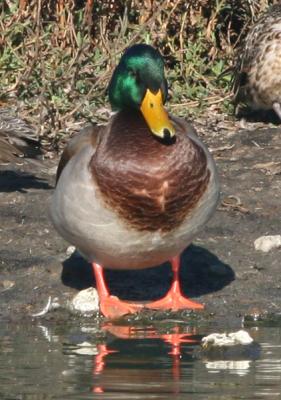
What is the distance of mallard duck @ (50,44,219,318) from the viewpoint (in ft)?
23.3

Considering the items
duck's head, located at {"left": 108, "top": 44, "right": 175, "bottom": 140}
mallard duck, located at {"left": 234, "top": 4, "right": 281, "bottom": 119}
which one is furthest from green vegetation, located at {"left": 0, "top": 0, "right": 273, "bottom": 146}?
duck's head, located at {"left": 108, "top": 44, "right": 175, "bottom": 140}

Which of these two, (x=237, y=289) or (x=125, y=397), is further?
(x=237, y=289)

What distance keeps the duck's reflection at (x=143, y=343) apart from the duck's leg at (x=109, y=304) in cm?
10

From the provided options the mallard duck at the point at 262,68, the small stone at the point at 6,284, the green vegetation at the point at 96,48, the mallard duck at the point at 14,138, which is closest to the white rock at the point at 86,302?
the small stone at the point at 6,284

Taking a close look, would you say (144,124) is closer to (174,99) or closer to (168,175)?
(168,175)

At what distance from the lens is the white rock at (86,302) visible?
757 cm

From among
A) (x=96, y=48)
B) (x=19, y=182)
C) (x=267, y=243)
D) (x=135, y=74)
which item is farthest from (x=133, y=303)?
(x=96, y=48)

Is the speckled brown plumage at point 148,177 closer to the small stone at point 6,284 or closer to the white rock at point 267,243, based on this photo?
the small stone at point 6,284

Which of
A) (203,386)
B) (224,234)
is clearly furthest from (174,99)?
(203,386)

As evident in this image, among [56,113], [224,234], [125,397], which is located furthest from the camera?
[56,113]

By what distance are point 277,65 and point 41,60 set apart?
211 centimetres

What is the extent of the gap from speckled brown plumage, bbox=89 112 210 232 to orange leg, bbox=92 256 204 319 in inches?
21.8

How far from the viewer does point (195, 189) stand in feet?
23.5

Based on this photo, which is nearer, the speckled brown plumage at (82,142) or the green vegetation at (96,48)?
the speckled brown plumage at (82,142)
